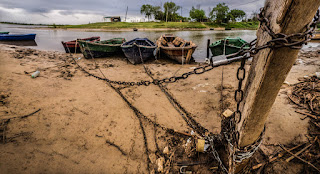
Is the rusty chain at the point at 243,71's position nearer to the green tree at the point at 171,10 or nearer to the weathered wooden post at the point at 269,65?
the weathered wooden post at the point at 269,65

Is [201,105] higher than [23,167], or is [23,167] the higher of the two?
[201,105]

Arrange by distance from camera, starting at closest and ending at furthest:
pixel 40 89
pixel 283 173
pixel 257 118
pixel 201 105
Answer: pixel 257 118 → pixel 283 173 → pixel 201 105 → pixel 40 89

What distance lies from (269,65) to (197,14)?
8697cm

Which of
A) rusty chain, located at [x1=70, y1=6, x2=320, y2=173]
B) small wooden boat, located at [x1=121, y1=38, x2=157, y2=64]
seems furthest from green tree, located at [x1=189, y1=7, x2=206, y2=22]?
rusty chain, located at [x1=70, y1=6, x2=320, y2=173]

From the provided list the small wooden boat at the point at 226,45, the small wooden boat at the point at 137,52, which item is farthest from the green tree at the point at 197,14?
the small wooden boat at the point at 137,52

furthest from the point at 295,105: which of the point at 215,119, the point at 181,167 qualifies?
the point at 181,167

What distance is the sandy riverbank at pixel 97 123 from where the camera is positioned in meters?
2.89

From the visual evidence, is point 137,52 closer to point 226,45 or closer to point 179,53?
point 179,53

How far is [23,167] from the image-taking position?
103 inches

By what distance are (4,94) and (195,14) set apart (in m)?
85.7

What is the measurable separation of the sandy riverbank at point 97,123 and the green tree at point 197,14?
265ft

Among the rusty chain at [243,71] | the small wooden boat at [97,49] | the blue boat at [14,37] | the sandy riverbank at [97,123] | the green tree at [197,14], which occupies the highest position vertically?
the green tree at [197,14]

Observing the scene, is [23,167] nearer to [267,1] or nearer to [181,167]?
[181,167]

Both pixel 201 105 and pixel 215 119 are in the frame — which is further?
pixel 201 105
